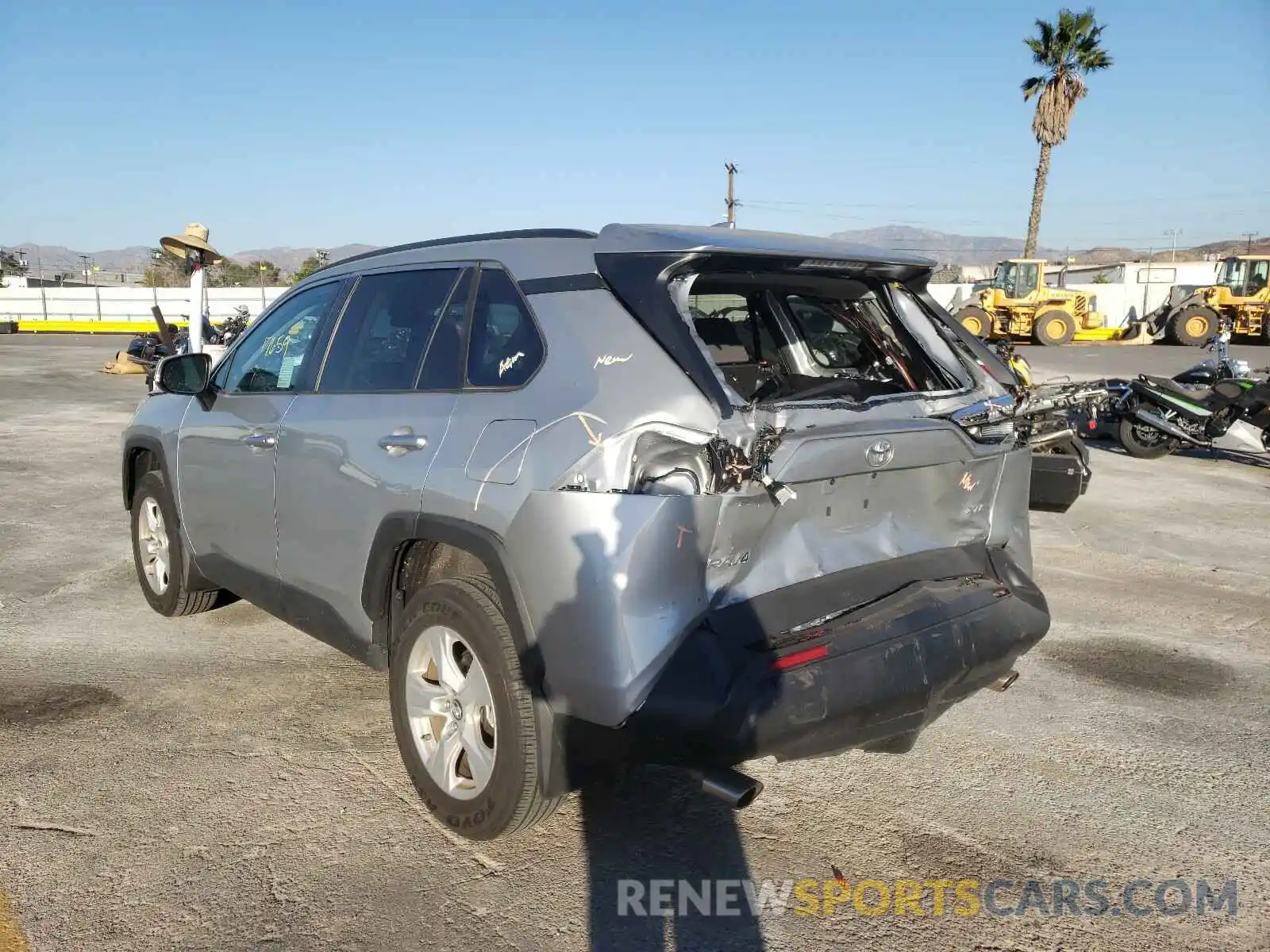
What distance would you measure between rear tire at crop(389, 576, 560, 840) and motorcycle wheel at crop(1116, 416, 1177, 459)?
Answer: 9.94m

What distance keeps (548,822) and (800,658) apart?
108cm

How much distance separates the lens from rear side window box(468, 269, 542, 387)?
302 cm

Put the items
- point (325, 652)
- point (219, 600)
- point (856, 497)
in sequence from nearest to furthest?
1. point (856, 497)
2. point (325, 652)
3. point (219, 600)

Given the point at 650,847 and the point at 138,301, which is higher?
the point at 138,301

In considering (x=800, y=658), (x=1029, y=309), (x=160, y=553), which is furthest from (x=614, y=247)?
(x=1029, y=309)

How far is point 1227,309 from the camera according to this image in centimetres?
2997

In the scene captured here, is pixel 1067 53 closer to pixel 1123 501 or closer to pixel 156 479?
pixel 1123 501

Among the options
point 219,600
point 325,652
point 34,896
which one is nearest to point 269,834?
point 34,896

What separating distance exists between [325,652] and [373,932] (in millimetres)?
2263

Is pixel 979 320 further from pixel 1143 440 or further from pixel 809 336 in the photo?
pixel 809 336

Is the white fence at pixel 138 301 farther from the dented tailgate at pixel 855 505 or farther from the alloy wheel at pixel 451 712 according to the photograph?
the alloy wheel at pixel 451 712

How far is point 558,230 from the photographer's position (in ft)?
10.6

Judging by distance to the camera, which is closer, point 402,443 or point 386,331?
point 402,443
